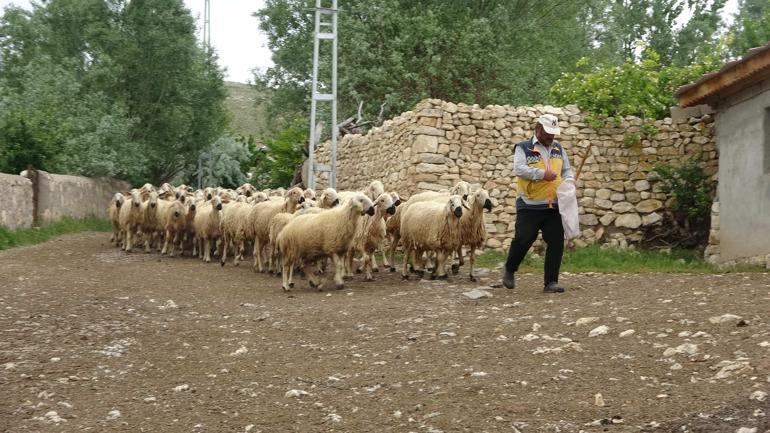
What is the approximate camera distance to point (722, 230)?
44.0ft

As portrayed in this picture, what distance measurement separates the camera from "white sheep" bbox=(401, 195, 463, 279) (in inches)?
474

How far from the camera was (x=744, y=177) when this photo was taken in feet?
42.0

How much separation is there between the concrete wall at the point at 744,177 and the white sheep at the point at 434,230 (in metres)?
4.21

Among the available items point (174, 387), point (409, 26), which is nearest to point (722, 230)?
point (174, 387)

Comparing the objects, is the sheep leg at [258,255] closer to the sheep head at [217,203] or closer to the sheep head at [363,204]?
the sheep head at [217,203]

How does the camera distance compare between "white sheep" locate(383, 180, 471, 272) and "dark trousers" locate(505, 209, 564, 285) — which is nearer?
"dark trousers" locate(505, 209, 564, 285)

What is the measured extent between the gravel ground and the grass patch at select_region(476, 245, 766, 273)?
8.33ft

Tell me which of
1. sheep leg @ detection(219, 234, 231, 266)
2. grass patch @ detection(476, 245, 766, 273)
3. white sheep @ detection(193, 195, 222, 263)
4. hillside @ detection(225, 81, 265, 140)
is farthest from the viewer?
hillside @ detection(225, 81, 265, 140)

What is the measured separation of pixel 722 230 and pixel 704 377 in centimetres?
880

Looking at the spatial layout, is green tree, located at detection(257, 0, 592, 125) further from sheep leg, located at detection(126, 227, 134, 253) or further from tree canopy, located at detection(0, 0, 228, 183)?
sheep leg, located at detection(126, 227, 134, 253)

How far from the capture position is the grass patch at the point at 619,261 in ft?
42.7

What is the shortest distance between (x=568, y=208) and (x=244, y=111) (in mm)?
83347

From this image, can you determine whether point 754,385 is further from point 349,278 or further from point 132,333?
point 349,278

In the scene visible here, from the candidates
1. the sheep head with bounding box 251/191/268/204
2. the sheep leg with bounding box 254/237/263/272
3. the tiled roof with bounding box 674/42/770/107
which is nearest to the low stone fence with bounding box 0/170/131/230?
the sheep head with bounding box 251/191/268/204
